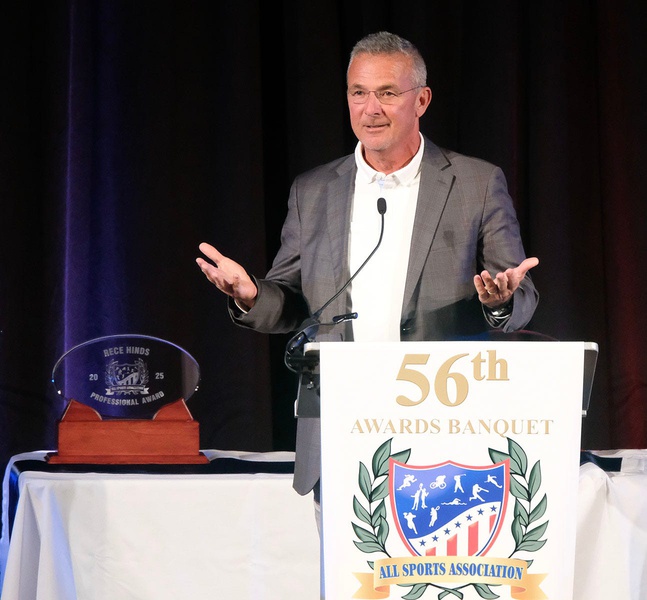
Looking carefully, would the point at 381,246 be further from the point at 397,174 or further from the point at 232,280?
the point at 232,280

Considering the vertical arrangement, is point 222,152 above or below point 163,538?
above

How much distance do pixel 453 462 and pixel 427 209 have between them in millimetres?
713

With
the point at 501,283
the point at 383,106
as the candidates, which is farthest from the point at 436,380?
the point at 383,106

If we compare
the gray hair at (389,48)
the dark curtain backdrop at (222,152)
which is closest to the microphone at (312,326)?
the gray hair at (389,48)

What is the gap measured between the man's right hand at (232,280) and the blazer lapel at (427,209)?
0.35m

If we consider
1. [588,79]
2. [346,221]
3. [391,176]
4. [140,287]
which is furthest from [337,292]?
[588,79]

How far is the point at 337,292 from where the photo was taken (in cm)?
213

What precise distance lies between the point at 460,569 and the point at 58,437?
3.90 feet

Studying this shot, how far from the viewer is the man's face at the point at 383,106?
227 centimetres

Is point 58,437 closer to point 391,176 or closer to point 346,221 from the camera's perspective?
point 346,221

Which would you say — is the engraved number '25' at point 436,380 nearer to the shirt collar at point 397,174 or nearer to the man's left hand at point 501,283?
the man's left hand at point 501,283

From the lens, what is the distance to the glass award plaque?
2.41m

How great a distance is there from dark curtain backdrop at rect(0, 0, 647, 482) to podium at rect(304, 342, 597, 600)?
168cm

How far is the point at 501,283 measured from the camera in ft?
5.97
